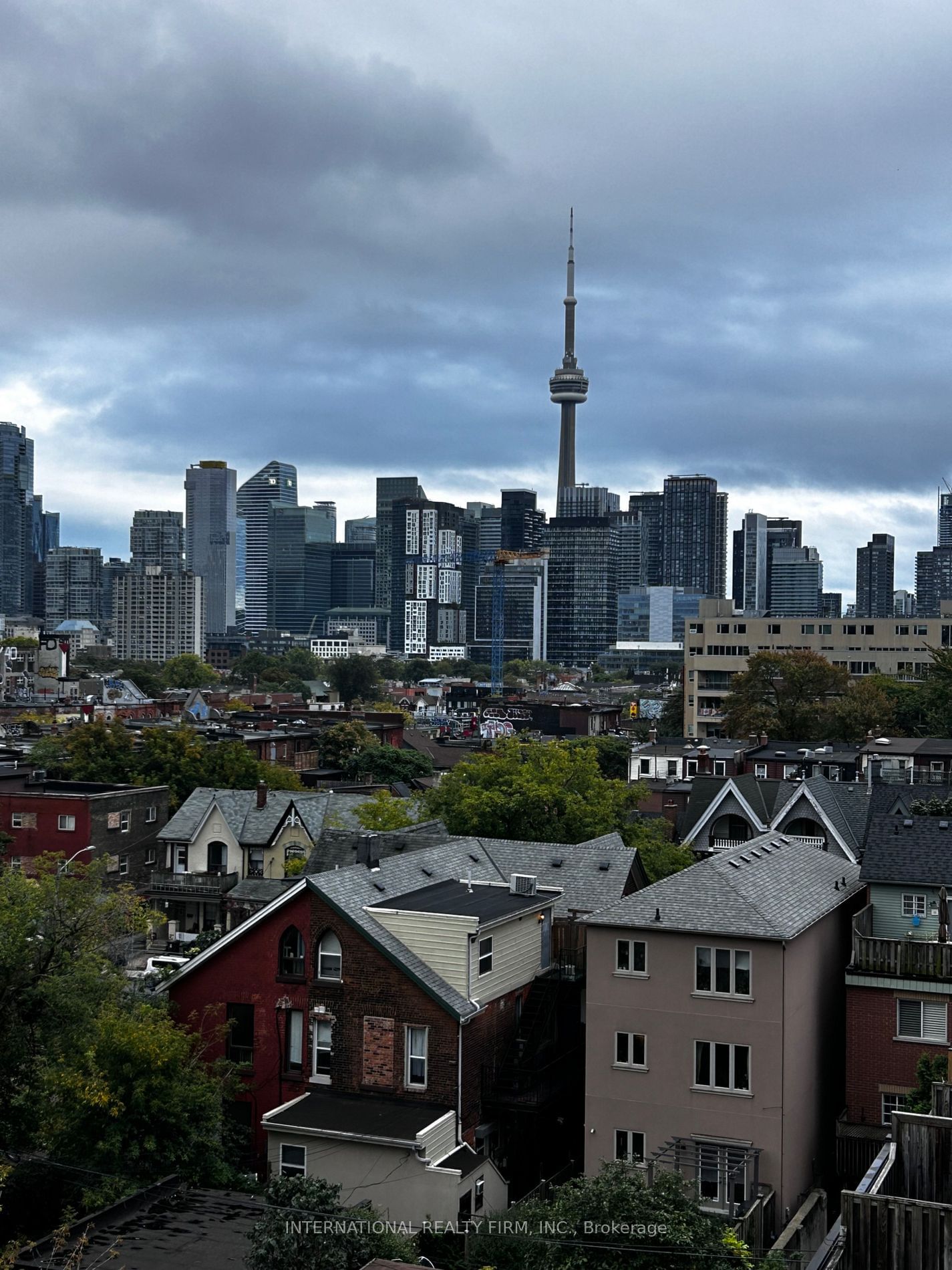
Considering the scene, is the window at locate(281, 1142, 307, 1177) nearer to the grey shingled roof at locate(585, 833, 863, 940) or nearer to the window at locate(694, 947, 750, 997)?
the grey shingled roof at locate(585, 833, 863, 940)

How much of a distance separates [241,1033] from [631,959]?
10.6 m

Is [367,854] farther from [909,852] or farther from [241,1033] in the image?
[909,852]

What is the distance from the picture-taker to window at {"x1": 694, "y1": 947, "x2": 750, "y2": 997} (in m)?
31.7

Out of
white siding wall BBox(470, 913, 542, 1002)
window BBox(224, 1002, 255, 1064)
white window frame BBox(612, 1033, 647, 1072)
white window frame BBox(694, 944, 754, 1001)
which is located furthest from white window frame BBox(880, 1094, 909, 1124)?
window BBox(224, 1002, 255, 1064)

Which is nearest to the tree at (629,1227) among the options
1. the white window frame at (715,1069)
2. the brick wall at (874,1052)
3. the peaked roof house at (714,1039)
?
the peaked roof house at (714,1039)

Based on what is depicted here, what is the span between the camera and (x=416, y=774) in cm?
10319

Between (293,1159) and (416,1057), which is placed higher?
(416,1057)

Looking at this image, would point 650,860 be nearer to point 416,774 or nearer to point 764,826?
point 764,826

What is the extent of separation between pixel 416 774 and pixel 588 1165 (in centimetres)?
7105

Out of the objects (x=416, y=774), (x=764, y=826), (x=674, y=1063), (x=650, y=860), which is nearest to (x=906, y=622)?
(x=416, y=774)

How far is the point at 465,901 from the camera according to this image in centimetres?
3672

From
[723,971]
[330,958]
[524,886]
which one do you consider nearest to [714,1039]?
[723,971]

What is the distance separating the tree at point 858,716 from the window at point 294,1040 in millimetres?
78504

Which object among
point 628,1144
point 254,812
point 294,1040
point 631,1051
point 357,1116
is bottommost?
point 628,1144
